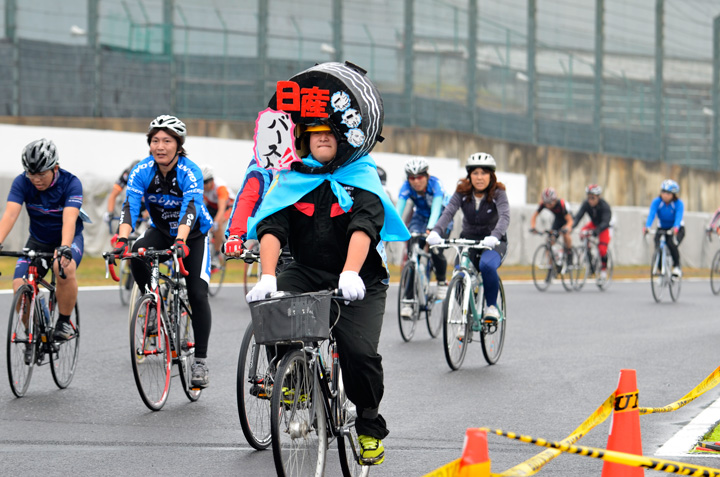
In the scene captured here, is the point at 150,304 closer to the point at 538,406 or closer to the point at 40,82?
the point at 538,406

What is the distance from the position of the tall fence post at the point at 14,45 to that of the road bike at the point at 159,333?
14.8 m

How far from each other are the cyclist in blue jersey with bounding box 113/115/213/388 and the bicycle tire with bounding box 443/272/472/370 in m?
2.39

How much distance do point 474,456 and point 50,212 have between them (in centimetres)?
544

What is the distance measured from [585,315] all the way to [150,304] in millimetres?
9045

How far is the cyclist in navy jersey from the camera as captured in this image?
69.7 ft

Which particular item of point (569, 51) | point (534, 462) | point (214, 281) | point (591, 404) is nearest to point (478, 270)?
point (591, 404)

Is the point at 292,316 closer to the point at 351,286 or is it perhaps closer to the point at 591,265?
the point at 351,286

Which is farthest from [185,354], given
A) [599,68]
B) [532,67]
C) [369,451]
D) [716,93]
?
[716,93]

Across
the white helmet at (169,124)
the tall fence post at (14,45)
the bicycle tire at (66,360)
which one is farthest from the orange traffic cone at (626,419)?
the tall fence post at (14,45)

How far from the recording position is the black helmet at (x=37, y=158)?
8.02m

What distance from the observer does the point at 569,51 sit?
31.5 metres

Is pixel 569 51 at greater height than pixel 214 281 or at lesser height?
greater

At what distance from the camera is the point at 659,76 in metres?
34.0

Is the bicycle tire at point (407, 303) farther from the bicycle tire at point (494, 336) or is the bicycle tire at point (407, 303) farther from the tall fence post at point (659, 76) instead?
the tall fence post at point (659, 76)
